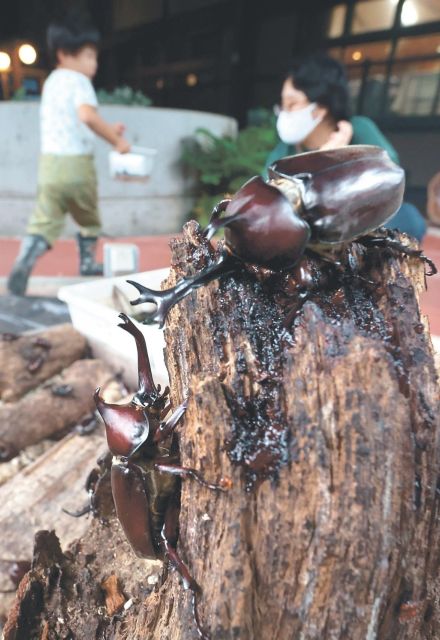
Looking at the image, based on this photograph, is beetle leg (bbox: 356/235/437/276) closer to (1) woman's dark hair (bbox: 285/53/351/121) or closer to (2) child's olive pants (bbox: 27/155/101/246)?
(1) woman's dark hair (bbox: 285/53/351/121)

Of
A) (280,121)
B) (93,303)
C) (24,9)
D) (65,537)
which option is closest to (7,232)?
(93,303)

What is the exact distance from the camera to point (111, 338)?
277 centimetres

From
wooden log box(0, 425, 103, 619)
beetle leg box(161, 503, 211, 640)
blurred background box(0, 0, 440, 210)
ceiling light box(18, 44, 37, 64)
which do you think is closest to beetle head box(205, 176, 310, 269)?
beetle leg box(161, 503, 211, 640)

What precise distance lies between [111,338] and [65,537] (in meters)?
1.30

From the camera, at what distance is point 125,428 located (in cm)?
92

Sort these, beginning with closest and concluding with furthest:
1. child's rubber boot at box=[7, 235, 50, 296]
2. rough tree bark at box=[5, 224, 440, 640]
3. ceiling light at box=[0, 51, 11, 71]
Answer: rough tree bark at box=[5, 224, 440, 640] → child's rubber boot at box=[7, 235, 50, 296] → ceiling light at box=[0, 51, 11, 71]

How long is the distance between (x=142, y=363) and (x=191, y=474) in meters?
0.26

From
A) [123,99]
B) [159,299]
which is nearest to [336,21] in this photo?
[123,99]

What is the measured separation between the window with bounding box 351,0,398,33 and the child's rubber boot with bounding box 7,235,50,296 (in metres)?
6.22

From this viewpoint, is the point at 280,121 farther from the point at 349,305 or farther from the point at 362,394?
the point at 362,394

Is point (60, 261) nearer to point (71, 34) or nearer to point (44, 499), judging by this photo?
point (71, 34)

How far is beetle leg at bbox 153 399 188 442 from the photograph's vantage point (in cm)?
82

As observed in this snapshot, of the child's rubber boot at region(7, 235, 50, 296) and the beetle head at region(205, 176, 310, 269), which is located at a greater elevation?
the beetle head at region(205, 176, 310, 269)

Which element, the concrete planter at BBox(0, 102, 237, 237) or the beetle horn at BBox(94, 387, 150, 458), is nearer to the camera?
the beetle horn at BBox(94, 387, 150, 458)
